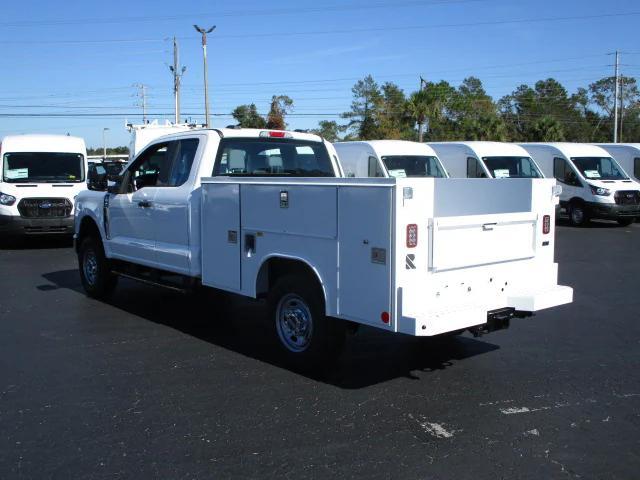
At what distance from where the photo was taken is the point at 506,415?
5.09 m

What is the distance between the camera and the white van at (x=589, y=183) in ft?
65.9

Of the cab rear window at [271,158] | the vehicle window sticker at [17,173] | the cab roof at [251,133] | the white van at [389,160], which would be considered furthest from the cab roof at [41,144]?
the cab rear window at [271,158]

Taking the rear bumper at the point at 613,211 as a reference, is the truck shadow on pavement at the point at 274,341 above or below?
below

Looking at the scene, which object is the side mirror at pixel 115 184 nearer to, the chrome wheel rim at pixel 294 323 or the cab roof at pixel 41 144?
the chrome wheel rim at pixel 294 323

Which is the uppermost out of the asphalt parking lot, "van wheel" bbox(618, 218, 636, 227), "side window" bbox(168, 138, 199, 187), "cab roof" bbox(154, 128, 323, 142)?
"cab roof" bbox(154, 128, 323, 142)

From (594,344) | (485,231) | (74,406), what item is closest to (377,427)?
(485,231)

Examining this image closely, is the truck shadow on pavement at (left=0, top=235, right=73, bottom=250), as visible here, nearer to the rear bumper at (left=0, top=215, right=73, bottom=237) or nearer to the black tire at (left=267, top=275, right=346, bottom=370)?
the rear bumper at (left=0, top=215, right=73, bottom=237)

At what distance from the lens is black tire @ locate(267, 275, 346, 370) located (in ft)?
19.3

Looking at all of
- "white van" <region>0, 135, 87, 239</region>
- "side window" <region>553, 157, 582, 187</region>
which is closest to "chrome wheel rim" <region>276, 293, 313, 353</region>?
"white van" <region>0, 135, 87, 239</region>

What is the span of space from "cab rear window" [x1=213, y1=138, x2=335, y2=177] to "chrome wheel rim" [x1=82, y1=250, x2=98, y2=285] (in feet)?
Result: 10.1

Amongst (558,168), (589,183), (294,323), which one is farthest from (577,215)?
(294,323)

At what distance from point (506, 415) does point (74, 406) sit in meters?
3.31

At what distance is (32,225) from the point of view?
1512cm

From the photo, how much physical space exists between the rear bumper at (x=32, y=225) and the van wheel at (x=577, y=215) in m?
14.6
